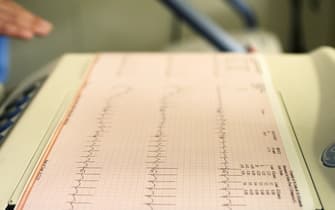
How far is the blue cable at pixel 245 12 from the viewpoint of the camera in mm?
1687

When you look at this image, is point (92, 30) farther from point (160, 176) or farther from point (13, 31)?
point (160, 176)

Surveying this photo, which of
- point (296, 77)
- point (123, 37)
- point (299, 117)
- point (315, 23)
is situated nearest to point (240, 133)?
point (299, 117)

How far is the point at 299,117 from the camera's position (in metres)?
0.62

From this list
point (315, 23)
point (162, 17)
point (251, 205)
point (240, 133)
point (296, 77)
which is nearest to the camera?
point (251, 205)

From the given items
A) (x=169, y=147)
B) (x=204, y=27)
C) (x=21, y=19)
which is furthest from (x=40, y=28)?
(x=169, y=147)

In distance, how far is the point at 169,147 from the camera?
1.86ft

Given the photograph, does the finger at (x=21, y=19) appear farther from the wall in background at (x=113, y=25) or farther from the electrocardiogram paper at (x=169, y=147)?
the wall in background at (x=113, y=25)

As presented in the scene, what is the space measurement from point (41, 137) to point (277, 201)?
28 centimetres

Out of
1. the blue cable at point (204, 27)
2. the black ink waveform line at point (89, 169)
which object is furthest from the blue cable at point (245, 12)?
the black ink waveform line at point (89, 169)

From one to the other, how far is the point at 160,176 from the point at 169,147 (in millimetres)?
58

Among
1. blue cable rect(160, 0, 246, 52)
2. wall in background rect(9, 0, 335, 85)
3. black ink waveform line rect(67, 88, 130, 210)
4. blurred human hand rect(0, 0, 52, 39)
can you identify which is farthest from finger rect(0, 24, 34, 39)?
wall in background rect(9, 0, 335, 85)

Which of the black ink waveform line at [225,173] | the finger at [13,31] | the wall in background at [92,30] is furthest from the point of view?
the wall in background at [92,30]

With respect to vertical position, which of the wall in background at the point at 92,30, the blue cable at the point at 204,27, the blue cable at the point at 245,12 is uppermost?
the blue cable at the point at 245,12

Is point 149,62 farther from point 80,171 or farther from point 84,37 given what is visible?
point 84,37
